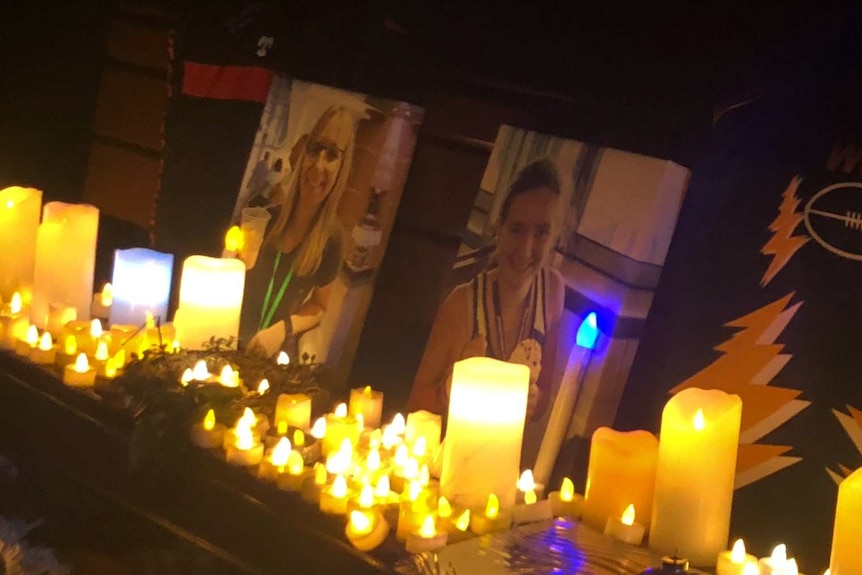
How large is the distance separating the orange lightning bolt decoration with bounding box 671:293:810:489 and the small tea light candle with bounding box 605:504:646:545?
0.47ft

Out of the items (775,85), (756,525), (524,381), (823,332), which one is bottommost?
(756,525)

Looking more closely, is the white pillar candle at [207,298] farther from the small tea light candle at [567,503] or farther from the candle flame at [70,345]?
the small tea light candle at [567,503]

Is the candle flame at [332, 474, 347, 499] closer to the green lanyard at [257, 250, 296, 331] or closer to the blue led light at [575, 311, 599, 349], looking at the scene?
the blue led light at [575, 311, 599, 349]

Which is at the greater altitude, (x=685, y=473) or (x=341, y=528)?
(x=685, y=473)

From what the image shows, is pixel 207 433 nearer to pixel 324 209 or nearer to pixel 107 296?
pixel 324 209

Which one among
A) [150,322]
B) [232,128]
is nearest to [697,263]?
[150,322]

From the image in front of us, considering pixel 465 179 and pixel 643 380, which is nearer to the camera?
pixel 643 380

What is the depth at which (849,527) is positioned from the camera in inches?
44.8

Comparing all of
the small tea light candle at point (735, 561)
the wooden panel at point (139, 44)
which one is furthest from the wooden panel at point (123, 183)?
the small tea light candle at point (735, 561)

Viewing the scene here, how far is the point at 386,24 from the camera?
186cm

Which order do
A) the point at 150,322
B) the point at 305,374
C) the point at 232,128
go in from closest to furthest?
the point at 305,374, the point at 150,322, the point at 232,128

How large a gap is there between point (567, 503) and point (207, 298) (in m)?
0.71

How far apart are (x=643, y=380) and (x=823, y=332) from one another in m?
0.27

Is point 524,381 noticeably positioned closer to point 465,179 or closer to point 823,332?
point 823,332
